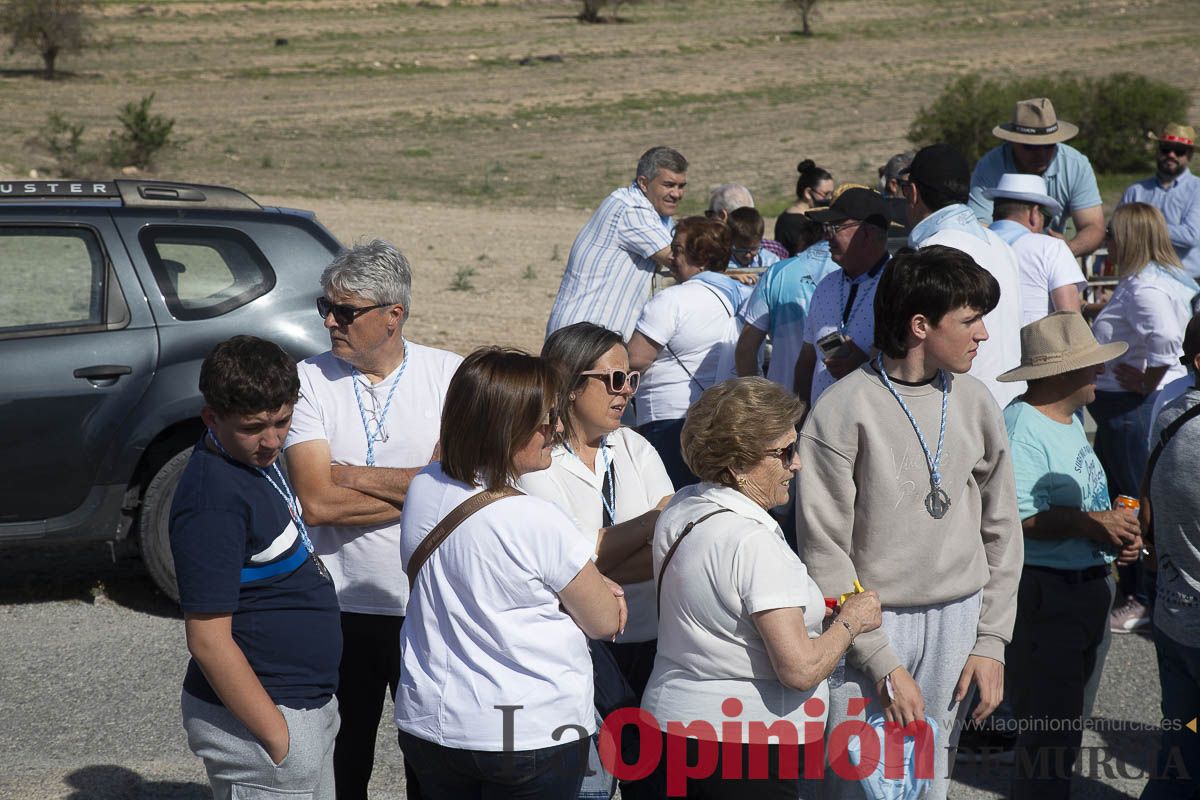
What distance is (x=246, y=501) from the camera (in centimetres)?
287

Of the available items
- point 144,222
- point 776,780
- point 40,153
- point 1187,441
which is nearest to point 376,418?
point 776,780

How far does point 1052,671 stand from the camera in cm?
403

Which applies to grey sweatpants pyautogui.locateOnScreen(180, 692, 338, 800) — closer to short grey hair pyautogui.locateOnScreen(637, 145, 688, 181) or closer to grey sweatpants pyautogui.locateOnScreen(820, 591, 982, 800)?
grey sweatpants pyautogui.locateOnScreen(820, 591, 982, 800)

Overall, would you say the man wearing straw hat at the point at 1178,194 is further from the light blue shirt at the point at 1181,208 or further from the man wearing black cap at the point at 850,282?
the man wearing black cap at the point at 850,282

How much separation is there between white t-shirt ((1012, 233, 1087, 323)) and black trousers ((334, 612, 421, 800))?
3367mm

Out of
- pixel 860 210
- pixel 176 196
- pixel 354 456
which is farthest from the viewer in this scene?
pixel 176 196

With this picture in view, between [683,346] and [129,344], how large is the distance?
261 centimetres

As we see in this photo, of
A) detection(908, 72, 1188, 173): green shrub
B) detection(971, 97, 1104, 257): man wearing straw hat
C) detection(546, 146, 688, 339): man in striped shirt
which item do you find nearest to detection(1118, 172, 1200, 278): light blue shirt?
detection(971, 97, 1104, 257): man wearing straw hat

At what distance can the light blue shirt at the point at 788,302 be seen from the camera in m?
5.55

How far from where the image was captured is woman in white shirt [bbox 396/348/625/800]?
2797mm

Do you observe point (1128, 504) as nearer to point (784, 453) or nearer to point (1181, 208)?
point (784, 453)

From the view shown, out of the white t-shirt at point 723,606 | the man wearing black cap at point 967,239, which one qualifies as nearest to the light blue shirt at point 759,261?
the man wearing black cap at point 967,239

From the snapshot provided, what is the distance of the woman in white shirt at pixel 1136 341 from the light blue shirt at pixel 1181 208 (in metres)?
1.77

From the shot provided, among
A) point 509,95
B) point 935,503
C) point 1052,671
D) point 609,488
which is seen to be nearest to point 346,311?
point 609,488
